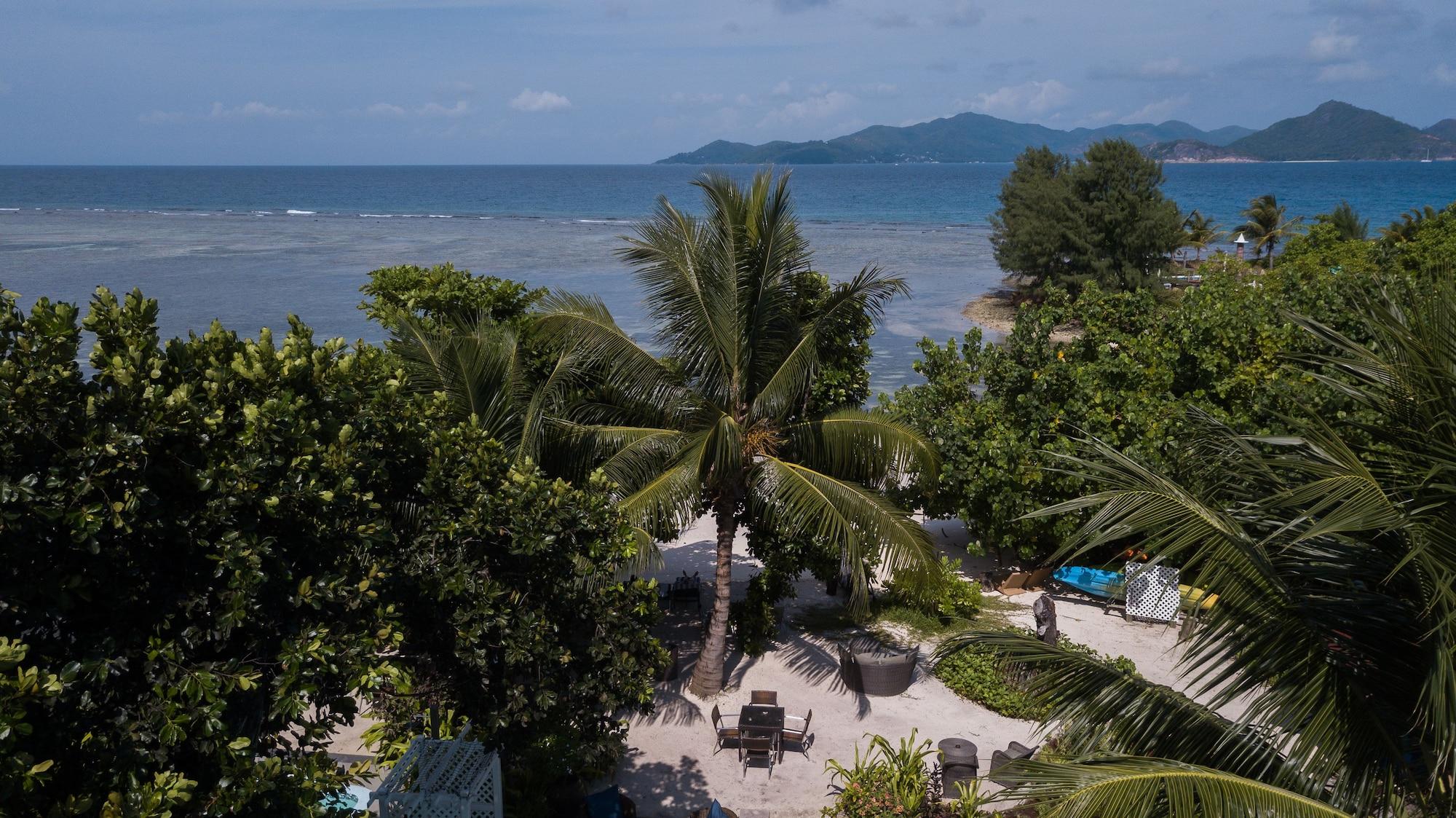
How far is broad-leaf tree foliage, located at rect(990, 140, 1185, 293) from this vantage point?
42969 mm

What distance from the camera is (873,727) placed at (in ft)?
38.1

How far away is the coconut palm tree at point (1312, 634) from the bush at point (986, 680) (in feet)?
22.2

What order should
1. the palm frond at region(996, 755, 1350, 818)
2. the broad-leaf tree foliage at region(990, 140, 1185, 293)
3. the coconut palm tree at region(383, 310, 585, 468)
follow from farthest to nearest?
1. the broad-leaf tree foliage at region(990, 140, 1185, 293)
2. the coconut palm tree at region(383, 310, 585, 468)
3. the palm frond at region(996, 755, 1350, 818)

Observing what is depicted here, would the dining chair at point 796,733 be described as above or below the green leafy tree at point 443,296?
below

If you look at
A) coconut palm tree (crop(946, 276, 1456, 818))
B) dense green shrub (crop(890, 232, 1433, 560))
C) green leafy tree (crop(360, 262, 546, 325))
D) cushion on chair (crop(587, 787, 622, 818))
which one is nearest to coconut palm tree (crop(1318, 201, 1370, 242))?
dense green shrub (crop(890, 232, 1433, 560))

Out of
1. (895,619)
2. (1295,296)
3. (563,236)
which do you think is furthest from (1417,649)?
(563,236)

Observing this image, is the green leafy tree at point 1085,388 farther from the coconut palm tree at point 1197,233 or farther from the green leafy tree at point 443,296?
the coconut palm tree at point 1197,233

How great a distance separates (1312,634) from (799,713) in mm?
7962

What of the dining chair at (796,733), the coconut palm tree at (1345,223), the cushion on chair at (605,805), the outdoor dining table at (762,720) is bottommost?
the dining chair at (796,733)

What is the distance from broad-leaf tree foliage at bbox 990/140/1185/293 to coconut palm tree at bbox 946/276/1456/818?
130ft

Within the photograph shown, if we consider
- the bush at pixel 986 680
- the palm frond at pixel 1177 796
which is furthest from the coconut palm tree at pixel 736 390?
the palm frond at pixel 1177 796

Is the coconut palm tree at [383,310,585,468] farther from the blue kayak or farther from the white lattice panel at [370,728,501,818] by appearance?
the blue kayak

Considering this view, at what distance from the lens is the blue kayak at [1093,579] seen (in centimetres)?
1495

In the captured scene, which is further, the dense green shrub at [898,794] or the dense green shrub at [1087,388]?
the dense green shrub at [1087,388]
